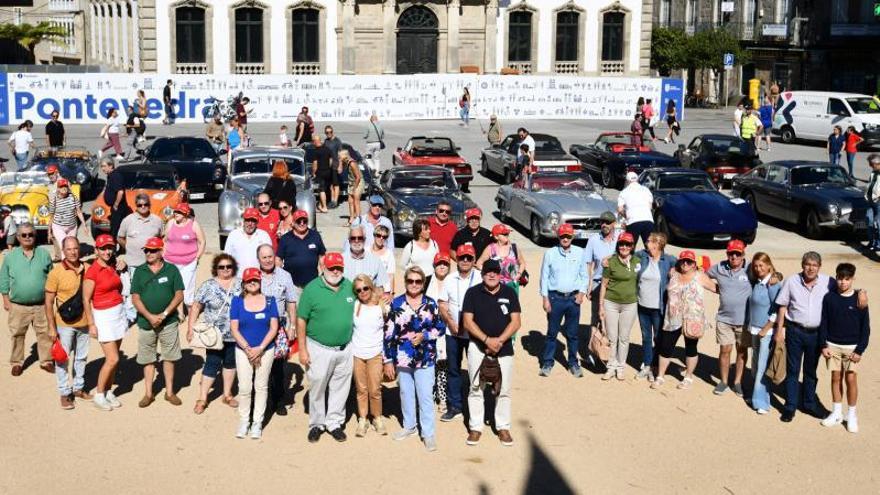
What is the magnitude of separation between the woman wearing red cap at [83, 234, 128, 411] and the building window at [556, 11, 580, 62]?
44.2 metres

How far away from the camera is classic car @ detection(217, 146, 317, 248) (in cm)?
1859

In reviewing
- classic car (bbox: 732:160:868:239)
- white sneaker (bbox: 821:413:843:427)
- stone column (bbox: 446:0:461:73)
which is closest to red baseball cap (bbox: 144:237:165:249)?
white sneaker (bbox: 821:413:843:427)

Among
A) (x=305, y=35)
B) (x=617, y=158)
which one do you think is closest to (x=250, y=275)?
(x=617, y=158)

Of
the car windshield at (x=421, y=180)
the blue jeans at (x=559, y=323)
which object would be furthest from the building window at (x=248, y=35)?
the blue jeans at (x=559, y=323)

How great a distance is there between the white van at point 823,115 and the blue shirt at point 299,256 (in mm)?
27190

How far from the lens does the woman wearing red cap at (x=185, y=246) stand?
12500mm

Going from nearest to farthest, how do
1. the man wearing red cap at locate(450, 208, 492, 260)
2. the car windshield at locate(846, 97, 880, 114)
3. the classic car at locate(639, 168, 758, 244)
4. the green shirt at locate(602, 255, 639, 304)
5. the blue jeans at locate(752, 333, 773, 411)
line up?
the blue jeans at locate(752, 333, 773, 411), the green shirt at locate(602, 255, 639, 304), the man wearing red cap at locate(450, 208, 492, 260), the classic car at locate(639, 168, 758, 244), the car windshield at locate(846, 97, 880, 114)

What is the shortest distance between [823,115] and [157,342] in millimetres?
30730

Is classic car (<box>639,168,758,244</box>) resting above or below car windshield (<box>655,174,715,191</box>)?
below

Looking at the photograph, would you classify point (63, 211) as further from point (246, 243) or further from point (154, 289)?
point (154, 289)

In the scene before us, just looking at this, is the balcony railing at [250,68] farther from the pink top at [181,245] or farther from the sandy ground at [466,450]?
the sandy ground at [466,450]

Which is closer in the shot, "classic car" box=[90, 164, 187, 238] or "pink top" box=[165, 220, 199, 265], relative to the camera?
"pink top" box=[165, 220, 199, 265]

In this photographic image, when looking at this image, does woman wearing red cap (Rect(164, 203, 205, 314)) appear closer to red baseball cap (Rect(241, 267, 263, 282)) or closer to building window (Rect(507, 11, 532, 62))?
red baseball cap (Rect(241, 267, 263, 282))

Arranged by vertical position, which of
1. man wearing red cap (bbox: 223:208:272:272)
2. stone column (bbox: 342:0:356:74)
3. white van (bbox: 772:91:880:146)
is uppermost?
stone column (bbox: 342:0:356:74)
